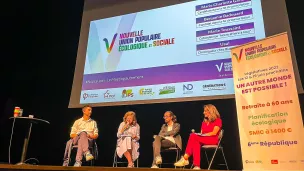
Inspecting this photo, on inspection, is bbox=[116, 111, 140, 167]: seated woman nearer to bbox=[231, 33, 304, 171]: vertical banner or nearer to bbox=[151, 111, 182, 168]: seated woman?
bbox=[151, 111, 182, 168]: seated woman

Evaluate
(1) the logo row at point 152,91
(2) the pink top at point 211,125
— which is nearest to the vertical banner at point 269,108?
(2) the pink top at point 211,125

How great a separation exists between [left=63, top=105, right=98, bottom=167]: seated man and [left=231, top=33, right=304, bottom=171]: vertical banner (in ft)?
4.97

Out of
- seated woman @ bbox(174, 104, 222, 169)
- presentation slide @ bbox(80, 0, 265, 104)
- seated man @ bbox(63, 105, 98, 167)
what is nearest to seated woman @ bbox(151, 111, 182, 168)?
seated woman @ bbox(174, 104, 222, 169)

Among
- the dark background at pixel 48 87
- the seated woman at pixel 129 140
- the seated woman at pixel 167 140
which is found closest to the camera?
the seated woman at pixel 167 140

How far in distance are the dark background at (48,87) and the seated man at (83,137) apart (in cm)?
44

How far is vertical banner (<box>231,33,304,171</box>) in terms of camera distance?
1.77m

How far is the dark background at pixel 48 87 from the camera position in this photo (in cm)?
313

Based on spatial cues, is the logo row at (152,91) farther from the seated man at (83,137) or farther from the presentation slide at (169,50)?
the seated man at (83,137)

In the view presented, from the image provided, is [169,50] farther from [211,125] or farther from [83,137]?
[83,137]

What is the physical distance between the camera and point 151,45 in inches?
121

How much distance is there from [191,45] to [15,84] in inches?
102

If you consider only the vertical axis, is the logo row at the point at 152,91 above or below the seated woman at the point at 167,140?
above

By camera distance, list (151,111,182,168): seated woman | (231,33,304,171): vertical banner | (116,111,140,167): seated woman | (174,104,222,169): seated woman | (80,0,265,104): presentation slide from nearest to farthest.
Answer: (231,33,304,171): vertical banner, (174,104,222,169): seated woman, (151,111,182,168): seated woman, (116,111,140,167): seated woman, (80,0,265,104): presentation slide

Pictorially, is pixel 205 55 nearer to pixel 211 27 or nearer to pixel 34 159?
pixel 211 27
